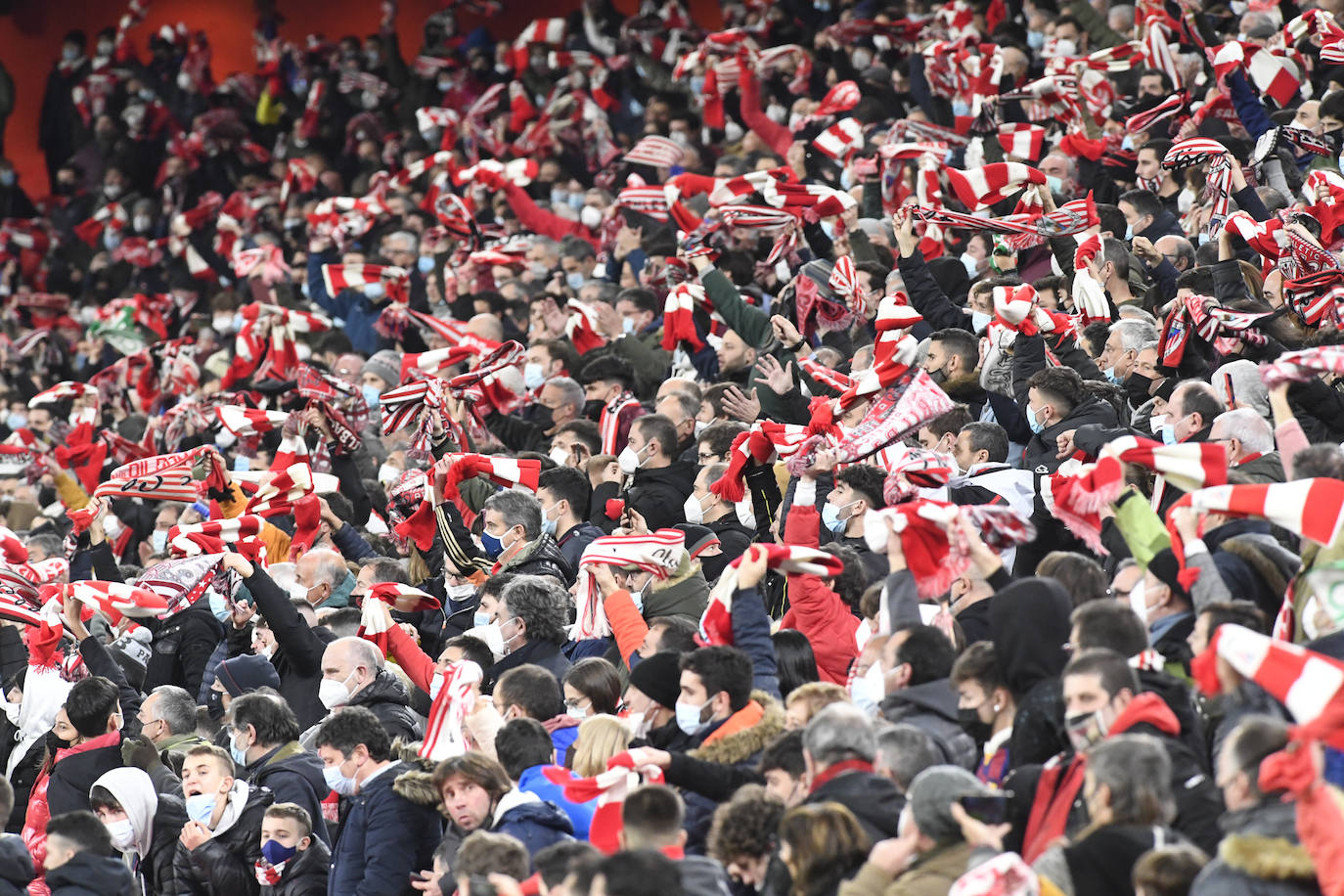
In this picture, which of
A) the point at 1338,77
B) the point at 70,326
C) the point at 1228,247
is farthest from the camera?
the point at 70,326

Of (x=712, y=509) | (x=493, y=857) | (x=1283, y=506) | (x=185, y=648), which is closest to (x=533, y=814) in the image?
(x=493, y=857)

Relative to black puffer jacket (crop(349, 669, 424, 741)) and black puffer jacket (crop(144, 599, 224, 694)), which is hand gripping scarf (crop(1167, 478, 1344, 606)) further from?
black puffer jacket (crop(144, 599, 224, 694))

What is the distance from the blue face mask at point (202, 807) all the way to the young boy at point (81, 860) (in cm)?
34

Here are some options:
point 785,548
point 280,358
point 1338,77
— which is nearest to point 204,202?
point 280,358

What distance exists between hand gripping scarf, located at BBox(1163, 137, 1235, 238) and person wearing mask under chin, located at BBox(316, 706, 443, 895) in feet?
16.5

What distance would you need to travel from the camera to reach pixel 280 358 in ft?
40.8

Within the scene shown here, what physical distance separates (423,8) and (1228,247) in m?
14.3

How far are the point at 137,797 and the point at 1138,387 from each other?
4.40m

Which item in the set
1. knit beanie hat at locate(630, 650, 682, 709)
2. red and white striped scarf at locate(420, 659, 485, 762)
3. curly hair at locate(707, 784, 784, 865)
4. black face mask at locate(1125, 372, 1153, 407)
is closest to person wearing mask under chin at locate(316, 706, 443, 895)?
red and white striped scarf at locate(420, 659, 485, 762)

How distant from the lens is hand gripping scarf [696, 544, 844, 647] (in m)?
5.53

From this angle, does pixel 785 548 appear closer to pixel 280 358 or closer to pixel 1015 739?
pixel 1015 739

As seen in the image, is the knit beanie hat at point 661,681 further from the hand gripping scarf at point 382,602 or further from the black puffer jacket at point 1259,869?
the black puffer jacket at point 1259,869

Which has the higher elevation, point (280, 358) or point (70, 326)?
point (280, 358)

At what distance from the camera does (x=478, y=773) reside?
17.4ft
